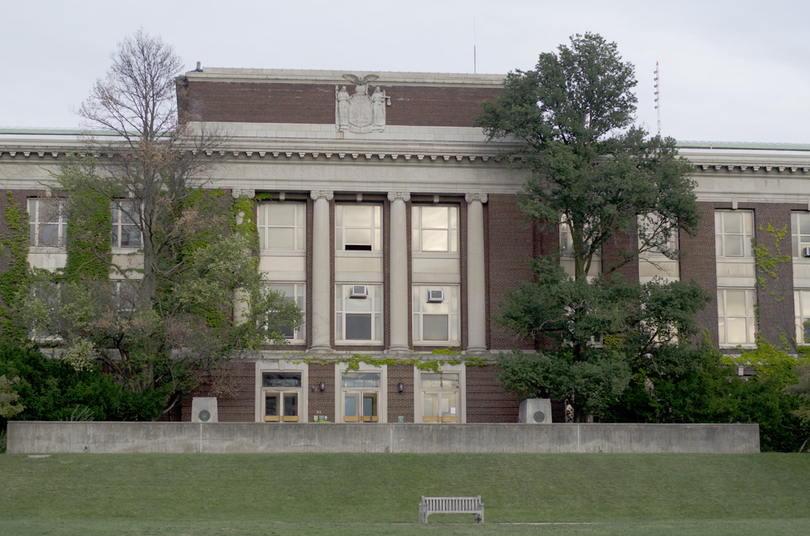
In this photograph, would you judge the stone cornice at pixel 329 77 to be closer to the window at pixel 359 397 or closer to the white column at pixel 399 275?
the white column at pixel 399 275

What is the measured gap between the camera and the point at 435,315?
42562mm

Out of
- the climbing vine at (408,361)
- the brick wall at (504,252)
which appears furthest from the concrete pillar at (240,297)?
the brick wall at (504,252)

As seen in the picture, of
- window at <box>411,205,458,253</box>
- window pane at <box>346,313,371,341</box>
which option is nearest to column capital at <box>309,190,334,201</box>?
window at <box>411,205,458,253</box>

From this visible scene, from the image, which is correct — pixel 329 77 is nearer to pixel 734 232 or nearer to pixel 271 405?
pixel 271 405

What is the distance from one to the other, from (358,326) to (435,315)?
335 centimetres

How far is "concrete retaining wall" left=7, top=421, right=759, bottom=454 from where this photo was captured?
30109mm

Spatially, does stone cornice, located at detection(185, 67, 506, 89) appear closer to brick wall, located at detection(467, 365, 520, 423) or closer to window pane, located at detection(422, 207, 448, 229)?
window pane, located at detection(422, 207, 448, 229)

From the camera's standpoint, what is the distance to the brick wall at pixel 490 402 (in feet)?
133

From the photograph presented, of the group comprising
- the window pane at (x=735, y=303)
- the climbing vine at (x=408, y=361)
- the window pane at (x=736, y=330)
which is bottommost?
the climbing vine at (x=408, y=361)

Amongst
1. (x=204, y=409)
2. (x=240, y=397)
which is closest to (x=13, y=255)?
(x=240, y=397)

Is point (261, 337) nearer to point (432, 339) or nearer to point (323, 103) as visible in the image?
point (432, 339)

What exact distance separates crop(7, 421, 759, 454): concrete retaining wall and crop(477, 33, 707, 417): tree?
391 cm

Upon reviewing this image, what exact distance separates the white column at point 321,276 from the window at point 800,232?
20632 mm

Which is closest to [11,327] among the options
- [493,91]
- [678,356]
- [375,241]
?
[375,241]
